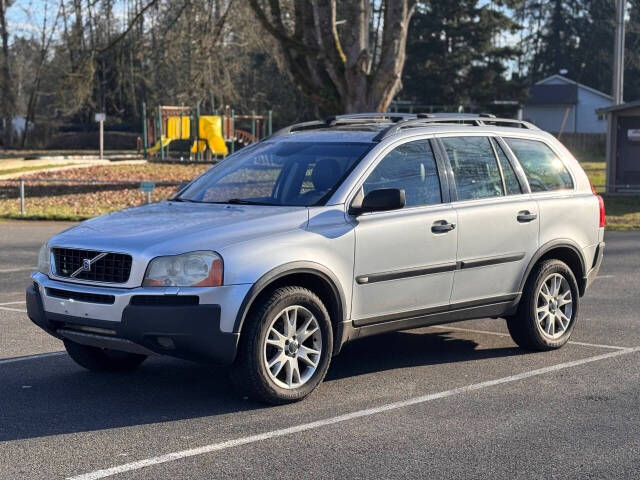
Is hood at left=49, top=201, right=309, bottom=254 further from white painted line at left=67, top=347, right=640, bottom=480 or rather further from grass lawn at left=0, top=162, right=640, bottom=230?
grass lawn at left=0, top=162, right=640, bottom=230

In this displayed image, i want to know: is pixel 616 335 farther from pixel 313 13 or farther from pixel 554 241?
pixel 313 13

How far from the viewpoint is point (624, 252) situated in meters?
17.1

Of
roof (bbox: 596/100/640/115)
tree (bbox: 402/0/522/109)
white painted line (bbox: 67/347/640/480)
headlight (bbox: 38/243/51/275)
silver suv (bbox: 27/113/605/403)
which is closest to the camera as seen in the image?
white painted line (bbox: 67/347/640/480)

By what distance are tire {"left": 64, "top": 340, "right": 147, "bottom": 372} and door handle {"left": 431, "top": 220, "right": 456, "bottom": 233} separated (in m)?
2.31

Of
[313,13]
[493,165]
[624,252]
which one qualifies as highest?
[313,13]

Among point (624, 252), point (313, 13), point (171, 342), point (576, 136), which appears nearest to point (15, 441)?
point (171, 342)

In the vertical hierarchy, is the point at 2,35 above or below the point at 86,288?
above

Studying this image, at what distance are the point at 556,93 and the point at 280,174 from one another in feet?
237

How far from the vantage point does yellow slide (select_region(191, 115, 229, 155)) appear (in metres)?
42.5

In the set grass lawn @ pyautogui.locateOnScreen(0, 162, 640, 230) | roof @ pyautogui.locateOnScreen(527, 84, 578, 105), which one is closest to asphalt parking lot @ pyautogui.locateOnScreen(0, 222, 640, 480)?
grass lawn @ pyautogui.locateOnScreen(0, 162, 640, 230)

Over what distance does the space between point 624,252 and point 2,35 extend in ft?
170

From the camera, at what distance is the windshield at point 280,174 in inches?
296

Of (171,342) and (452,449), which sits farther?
(171,342)

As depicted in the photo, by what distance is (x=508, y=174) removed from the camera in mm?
8477
